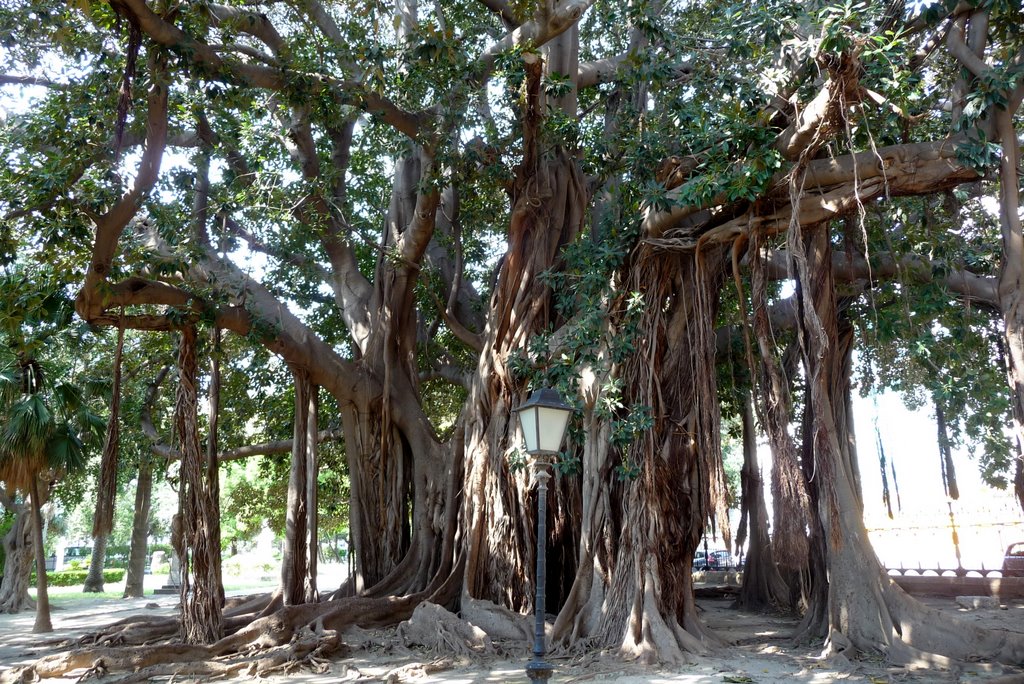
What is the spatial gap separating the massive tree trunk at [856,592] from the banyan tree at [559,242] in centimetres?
3

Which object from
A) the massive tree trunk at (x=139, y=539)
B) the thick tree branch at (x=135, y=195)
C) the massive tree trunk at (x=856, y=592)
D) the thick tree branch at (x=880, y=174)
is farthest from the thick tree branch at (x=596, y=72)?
the massive tree trunk at (x=139, y=539)

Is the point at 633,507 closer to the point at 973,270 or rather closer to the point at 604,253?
the point at 604,253

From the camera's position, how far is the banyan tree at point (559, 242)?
6.21 meters

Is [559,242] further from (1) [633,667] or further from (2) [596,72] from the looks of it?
(1) [633,667]

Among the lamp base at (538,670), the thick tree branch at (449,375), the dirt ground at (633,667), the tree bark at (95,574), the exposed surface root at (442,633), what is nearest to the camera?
the lamp base at (538,670)

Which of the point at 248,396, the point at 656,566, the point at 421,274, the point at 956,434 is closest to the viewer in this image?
the point at 656,566

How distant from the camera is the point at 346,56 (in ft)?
26.6

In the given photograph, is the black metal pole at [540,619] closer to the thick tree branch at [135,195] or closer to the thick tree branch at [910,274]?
the thick tree branch at [135,195]

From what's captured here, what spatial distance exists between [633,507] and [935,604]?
550 cm

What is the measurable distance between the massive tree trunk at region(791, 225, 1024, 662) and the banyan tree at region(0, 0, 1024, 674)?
0.03m

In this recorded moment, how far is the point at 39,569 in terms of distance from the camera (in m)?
9.85

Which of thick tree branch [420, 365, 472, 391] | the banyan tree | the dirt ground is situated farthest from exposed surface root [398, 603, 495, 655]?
thick tree branch [420, 365, 472, 391]

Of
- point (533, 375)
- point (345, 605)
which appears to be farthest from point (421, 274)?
point (345, 605)

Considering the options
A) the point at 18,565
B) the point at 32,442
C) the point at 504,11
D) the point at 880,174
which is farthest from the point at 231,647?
the point at 18,565
